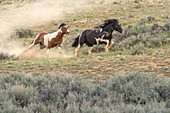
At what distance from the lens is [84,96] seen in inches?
195

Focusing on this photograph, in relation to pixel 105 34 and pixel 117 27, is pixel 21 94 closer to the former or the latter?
pixel 105 34

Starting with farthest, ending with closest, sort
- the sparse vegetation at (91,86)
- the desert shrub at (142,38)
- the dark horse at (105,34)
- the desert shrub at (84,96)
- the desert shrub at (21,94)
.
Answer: the desert shrub at (142,38), the dark horse at (105,34), the desert shrub at (21,94), the sparse vegetation at (91,86), the desert shrub at (84,96)

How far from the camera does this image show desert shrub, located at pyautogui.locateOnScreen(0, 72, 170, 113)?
13.7 ft

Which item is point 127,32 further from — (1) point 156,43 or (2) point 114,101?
(2) point 114,101

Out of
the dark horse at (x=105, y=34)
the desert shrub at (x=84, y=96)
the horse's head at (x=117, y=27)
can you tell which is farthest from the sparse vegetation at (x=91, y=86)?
the dark horse at (x=105, y=34)

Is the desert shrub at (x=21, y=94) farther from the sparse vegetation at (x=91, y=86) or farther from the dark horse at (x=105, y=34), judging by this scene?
the dark horse at (x=105, y=34)

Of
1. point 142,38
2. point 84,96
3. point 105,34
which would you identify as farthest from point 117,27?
point 84,96

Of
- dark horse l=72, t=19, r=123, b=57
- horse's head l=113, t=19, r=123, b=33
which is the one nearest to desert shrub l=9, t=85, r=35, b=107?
dark horse l=72, t=19, r=123, b=57

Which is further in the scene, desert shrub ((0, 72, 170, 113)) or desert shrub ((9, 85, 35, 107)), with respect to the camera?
desert shrub ((9, 85, 35, 107))

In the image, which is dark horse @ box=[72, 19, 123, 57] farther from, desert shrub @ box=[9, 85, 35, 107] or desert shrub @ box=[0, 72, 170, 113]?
desert shrub @ box=[9, 85, 35, 107]

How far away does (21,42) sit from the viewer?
797 inches

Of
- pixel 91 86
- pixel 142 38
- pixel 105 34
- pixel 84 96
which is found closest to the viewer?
pixel 84 96

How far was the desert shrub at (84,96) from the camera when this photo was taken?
4172 mm

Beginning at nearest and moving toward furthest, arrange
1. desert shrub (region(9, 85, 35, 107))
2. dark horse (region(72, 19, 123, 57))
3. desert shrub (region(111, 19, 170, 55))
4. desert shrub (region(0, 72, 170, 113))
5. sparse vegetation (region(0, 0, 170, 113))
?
1. desert shrub (region(0, 72, 170, 113))
2. sparse vegetation (region(0, 0, 170, 113))
3. desert shrub (region(9, 85, 35, 107))
4. dark horse (region(72, 19, 123, 57))
5. desert shrub (region(111, 19, 170, 55))
